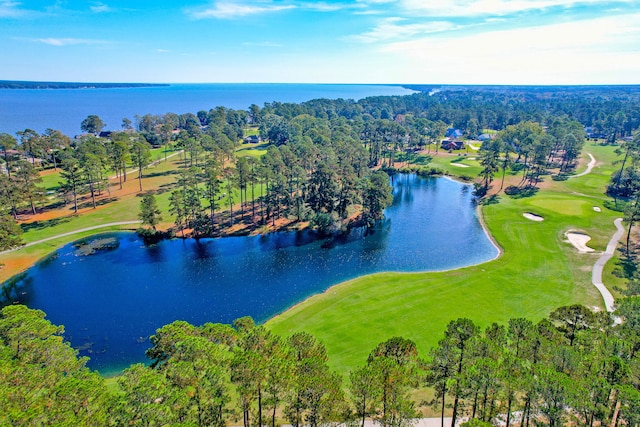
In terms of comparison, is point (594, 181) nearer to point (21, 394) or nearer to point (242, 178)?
point (242, 178)

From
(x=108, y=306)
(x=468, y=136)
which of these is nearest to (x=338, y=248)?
(x=108, y=306)

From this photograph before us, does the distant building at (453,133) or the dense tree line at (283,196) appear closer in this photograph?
the dense tree line at (283,196)

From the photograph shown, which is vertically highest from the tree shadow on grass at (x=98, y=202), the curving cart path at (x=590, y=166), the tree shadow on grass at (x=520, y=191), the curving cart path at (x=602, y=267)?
the curving cart path at (x=590, y=166)

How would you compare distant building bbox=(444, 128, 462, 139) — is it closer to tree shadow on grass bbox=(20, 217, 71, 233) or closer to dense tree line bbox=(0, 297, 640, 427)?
tree shadow on grass bbox=(20, 217, 71, 233)

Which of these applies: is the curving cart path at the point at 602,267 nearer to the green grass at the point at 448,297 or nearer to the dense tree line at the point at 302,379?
the green grass at the point at 448,297

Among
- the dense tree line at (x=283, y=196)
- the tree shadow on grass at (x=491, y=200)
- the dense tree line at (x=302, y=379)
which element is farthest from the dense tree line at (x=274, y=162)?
the dense tree line at (x=302, y=379)

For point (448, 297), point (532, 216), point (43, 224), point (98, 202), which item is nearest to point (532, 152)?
point (532, 216)

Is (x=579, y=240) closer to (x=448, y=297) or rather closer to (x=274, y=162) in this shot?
(x=448, y=297)
